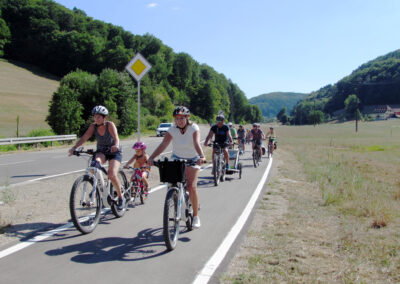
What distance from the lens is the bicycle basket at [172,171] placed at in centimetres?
491

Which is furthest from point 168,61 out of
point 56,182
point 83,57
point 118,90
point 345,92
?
point 56,182

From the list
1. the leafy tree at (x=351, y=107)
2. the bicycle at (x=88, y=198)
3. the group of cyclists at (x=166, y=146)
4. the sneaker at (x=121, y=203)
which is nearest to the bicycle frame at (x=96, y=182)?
the bicycle at (x=88, y=198)

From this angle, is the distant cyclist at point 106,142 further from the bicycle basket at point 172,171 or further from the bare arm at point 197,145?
the bare arm at point 197,145

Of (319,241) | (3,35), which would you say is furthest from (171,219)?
(3,35)

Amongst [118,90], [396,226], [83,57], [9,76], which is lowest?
[396,226]

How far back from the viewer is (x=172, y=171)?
494 cm

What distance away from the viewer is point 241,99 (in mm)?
167000

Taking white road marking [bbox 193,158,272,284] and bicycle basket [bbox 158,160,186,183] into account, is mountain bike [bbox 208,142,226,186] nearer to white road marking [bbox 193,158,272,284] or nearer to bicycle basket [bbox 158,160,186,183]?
white road marking [bbox 193,158,272,284]

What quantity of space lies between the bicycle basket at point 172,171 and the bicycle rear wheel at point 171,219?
0.15 metres

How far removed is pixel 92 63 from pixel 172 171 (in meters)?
89.5

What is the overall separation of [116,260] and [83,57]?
91.2 metres

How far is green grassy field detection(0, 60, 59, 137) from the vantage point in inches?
1820

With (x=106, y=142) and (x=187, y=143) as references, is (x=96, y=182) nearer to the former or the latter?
(x=106, y=142)

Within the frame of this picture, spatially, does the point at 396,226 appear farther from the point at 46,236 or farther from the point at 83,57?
the point at 83,57
